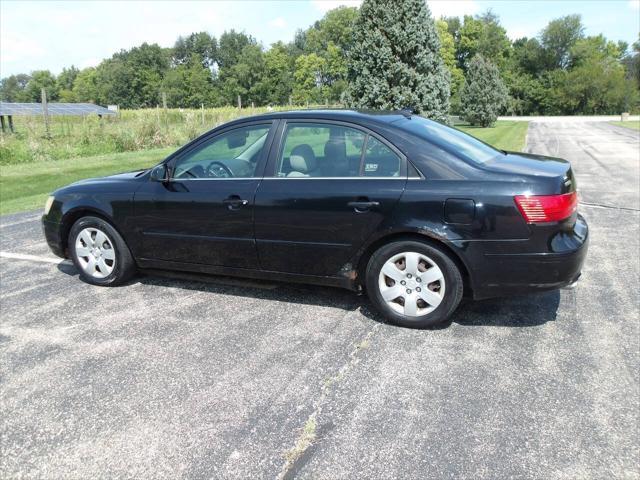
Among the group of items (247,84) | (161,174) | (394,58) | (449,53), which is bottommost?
(161,174)

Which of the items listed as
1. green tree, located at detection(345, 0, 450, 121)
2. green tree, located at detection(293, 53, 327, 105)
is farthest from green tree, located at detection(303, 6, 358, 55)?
green tree, located at detection(345, 0, 450, 121)

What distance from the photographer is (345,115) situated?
435cm

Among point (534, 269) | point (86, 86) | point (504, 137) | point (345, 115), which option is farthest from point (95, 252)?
point (86, 86)

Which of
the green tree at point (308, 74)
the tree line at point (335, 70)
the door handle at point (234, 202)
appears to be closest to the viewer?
the door handle at point (234, 202)

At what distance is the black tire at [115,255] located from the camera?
5.04 m

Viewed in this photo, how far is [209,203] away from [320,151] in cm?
106

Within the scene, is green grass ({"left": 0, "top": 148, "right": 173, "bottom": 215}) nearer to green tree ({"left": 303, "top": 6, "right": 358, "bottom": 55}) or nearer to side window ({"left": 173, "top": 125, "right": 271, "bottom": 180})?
side window ({"left": 173, "top": 125, "right": 271, "bottom": 180})

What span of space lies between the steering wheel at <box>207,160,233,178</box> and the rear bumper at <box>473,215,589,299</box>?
2308 millimetres

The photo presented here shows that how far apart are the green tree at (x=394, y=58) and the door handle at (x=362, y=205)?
1315cm

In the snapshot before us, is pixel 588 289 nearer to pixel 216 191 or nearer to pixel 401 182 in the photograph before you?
pixel 401 182

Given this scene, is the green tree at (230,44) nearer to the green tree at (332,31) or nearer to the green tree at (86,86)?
the green tree at (332,31)

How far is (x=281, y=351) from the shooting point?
371 cm

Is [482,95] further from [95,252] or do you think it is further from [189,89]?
[189,89]

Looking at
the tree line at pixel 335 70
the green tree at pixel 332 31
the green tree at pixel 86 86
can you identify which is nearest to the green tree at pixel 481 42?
the tree line at pixel 335 70
